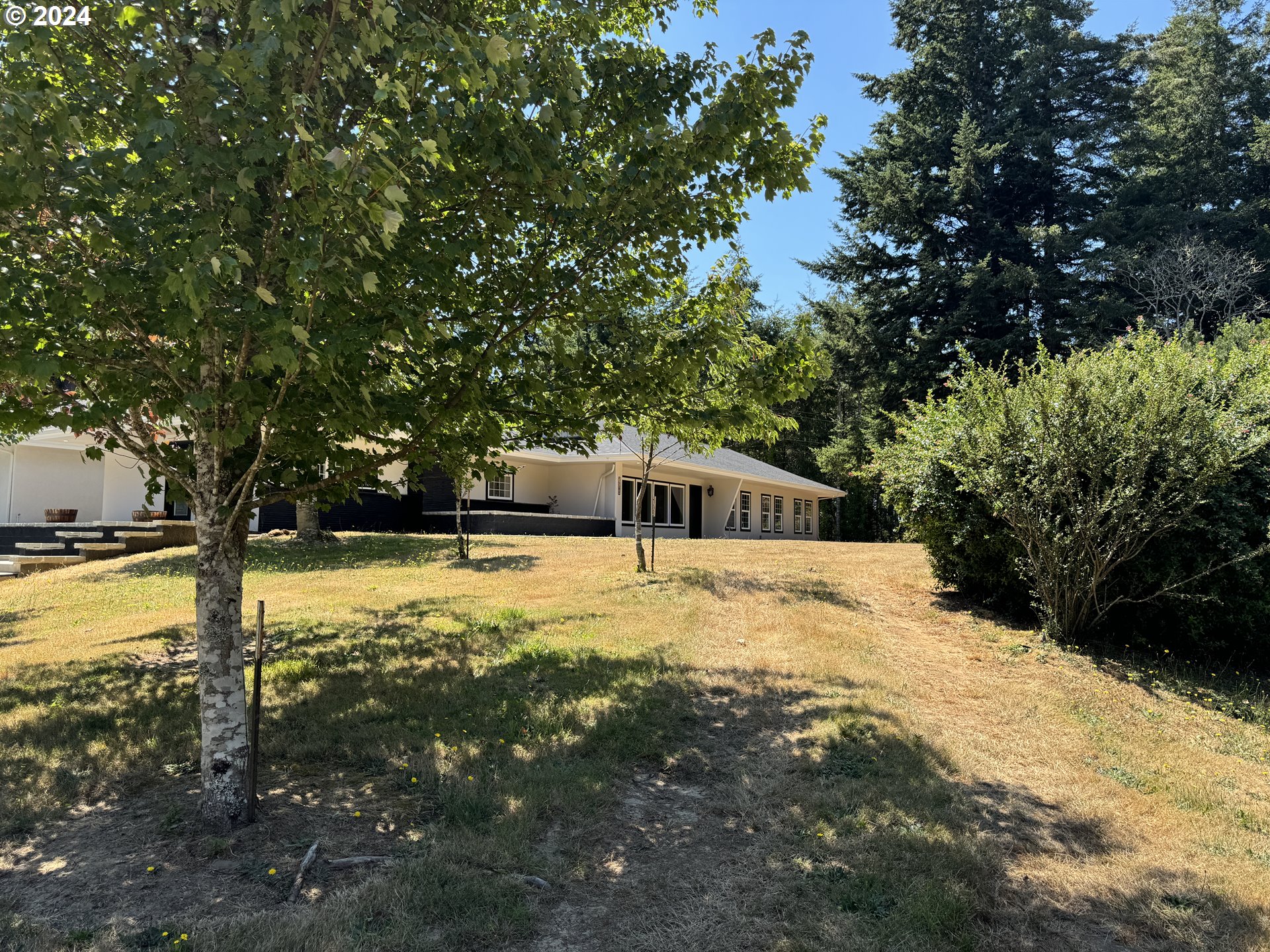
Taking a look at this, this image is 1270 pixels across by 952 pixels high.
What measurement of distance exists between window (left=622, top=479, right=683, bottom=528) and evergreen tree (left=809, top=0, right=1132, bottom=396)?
9.60 meters

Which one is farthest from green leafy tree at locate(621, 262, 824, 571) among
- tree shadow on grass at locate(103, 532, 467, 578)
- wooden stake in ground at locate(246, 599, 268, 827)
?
tree shadow on grass at locate(103, 532, 467, 578)

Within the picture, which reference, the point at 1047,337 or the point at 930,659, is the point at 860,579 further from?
the point at 1047,337

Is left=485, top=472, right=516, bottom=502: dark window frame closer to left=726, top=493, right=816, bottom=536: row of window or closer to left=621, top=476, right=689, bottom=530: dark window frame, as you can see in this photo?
left=621, top=476, right=689, bottom=530: dark window frame

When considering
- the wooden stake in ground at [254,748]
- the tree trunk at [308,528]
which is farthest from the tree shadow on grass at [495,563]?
the wooden stake in ground at [254,748]

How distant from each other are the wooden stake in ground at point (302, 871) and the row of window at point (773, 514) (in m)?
27.2

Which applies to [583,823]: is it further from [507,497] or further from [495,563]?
[507,497]

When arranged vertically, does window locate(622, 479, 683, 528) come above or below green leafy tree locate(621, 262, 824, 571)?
below

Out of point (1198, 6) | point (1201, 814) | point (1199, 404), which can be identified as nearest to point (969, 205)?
point (1198, 6)

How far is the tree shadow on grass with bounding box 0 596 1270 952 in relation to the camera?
359 centimetres

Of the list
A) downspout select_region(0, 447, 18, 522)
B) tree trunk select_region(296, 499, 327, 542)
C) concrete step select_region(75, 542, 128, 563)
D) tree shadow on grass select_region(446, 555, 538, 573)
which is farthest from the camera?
downspout select_region(0, 447, 18, 522)

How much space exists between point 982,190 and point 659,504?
1728 cm

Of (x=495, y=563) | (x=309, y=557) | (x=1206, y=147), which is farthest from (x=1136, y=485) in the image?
(x=1206, y=147)

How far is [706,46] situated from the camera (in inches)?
220

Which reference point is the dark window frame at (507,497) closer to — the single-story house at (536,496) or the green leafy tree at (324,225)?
the single-story house at (536,496)
